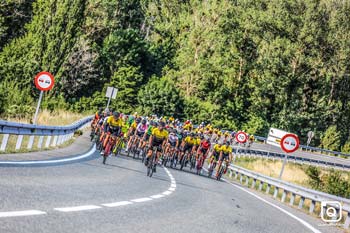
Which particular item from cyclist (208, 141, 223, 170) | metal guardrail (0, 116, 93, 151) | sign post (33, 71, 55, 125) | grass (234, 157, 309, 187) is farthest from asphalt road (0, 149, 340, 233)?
grass (234, 157, 309, 187)

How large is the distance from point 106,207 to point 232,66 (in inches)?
2526

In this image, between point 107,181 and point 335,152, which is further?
point 335,152

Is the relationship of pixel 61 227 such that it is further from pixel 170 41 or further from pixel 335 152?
pixel 170 41

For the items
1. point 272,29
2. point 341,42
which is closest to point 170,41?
point 272,29

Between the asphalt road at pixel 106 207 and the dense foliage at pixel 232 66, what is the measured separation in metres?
44.8

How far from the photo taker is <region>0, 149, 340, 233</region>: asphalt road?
715cm

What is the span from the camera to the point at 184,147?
2703 centimetres

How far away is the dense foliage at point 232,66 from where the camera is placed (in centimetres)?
6184

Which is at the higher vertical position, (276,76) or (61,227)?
(276,76)

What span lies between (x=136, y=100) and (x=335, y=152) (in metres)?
23.7

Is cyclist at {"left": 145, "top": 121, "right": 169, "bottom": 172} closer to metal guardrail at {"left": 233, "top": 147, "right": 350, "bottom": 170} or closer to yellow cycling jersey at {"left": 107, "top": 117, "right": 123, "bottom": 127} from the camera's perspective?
yellow cycling jersey at {"left": 107, "top": 117, "right": 123, "bottom": 127}

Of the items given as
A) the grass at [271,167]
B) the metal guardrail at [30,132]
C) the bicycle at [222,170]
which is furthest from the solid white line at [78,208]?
the grass at [271,167]

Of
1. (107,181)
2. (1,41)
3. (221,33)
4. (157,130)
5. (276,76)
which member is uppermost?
(221,33)

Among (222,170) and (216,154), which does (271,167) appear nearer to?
(216,154)
